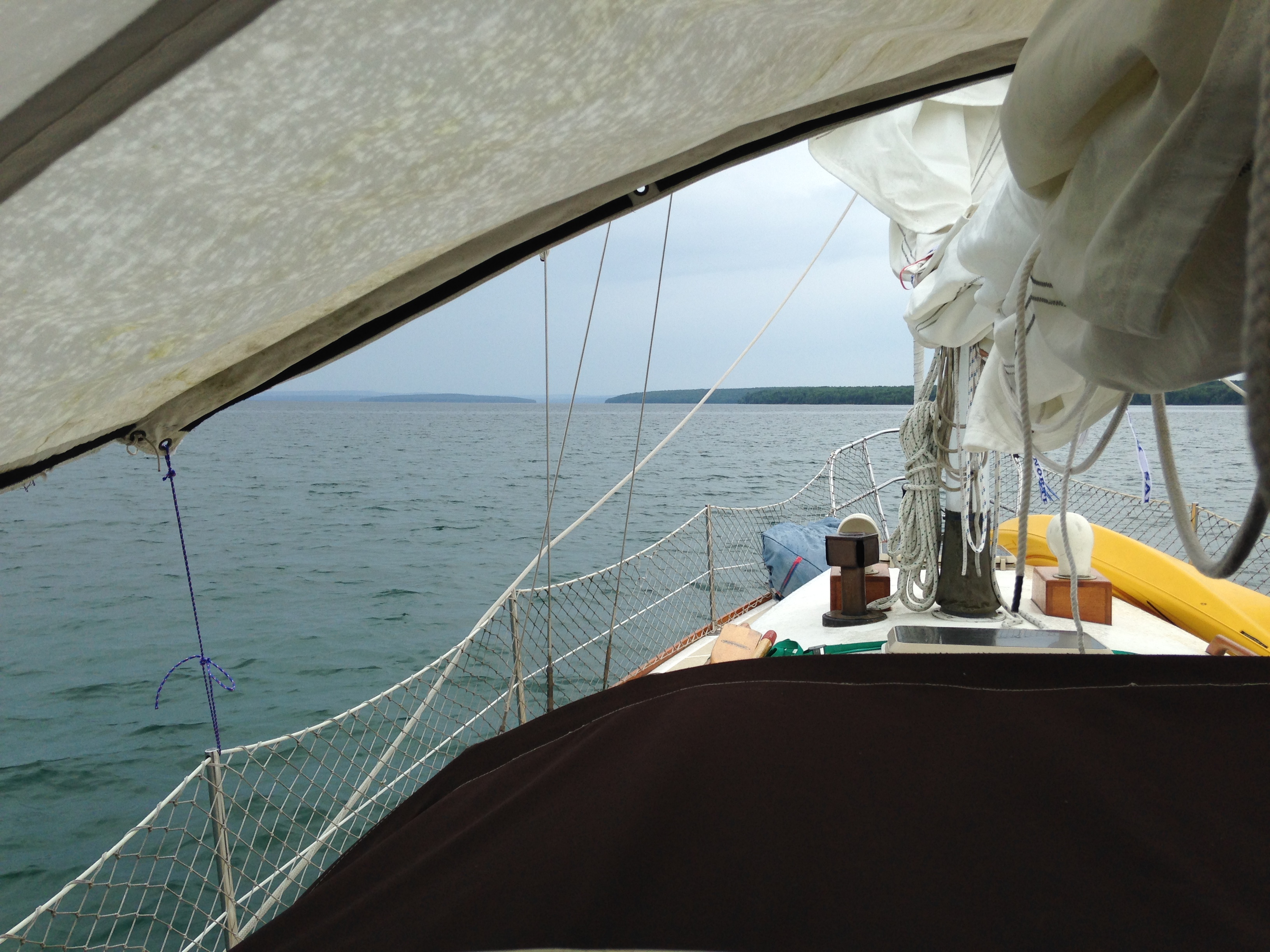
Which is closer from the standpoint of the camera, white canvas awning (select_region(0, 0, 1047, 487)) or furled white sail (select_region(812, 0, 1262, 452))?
furled white sail (select_region(812, 0, 1262, 452))

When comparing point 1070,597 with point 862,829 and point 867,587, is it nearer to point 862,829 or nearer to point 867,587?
point 867,587

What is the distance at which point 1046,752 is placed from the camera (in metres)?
0.97

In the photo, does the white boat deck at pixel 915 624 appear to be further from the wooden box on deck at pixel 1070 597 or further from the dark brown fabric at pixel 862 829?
the dark brown fabric at pixel 862 829

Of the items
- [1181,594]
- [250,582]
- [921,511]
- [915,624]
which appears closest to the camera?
[915,624]

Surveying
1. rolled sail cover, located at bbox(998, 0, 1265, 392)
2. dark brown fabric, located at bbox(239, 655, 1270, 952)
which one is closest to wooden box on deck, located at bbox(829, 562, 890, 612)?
dark brown fabric, located at bbox(239, 655, 1270, 952)

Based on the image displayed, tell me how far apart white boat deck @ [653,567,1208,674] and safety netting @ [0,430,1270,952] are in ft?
1.79

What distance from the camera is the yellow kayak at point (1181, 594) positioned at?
336 cm

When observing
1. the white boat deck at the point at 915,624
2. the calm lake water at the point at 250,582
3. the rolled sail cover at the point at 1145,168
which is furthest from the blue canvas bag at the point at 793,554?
the rolled sail cover at the point at 1145,168

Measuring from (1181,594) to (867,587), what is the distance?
55.9 inches

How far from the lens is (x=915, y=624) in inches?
126

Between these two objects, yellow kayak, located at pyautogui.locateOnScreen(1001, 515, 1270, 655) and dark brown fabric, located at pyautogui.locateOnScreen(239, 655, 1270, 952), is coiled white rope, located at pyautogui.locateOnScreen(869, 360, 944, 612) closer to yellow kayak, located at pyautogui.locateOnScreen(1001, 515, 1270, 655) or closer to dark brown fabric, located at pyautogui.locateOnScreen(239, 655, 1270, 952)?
yellow kayak, located at pyautogui.locateOnScreen(1001, 515, 1270, 655)

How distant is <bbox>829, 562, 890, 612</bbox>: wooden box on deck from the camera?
350 cm

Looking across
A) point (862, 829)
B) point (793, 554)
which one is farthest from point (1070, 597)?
point (793, 554)

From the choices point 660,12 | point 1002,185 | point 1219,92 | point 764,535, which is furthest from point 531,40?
point 764,535
